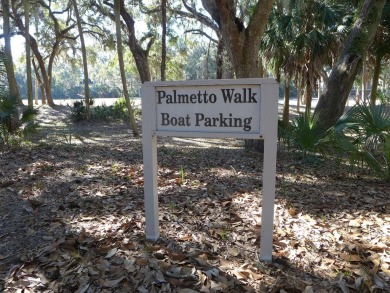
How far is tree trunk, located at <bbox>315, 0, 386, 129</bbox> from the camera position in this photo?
7.37 metres

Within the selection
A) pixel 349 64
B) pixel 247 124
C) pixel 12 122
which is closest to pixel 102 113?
pixel 12 122

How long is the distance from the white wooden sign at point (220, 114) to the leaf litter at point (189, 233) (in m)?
0.42

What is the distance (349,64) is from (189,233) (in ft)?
19.7

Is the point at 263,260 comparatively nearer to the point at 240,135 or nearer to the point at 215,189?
the point at 240,135

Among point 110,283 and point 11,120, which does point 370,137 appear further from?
point 11,120

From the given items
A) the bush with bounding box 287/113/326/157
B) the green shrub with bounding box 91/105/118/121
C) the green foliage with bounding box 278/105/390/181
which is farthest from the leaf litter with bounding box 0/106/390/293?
the green shrub with bounding box 91/105/118/121

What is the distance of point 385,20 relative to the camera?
12969 mm

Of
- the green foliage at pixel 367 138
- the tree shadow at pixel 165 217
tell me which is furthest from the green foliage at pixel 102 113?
the green foliage at pixel 367 138

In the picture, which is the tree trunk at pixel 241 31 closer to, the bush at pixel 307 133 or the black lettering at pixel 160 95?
the bush at pixel 307 133

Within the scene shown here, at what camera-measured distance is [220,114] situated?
252cm

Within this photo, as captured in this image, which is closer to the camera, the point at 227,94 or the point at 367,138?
the point at 227,94

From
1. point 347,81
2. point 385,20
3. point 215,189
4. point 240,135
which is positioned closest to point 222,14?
point 347,81

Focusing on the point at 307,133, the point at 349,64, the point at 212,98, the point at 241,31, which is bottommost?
the point at 307,133

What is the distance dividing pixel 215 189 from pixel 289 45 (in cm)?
1163
